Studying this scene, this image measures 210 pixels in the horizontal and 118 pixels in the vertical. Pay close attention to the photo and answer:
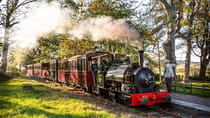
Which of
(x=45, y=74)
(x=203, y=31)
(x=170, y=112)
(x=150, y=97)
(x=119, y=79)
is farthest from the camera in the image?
(x=45, y=74)

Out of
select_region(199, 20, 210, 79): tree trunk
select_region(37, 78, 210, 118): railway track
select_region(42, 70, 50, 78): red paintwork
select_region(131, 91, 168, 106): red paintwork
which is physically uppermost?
select_region(199, 20, 210, 79): tree trunk

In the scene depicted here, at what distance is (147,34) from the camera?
17500mm

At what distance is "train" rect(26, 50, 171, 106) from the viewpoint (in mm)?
9117

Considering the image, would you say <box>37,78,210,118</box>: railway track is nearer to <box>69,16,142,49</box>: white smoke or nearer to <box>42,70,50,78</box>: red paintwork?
<box>69,16,142,49</box>: white smoke

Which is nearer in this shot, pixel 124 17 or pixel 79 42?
pixel 124 17

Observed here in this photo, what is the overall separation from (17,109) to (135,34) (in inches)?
291

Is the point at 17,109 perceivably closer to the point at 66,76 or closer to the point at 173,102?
the point at 173,102

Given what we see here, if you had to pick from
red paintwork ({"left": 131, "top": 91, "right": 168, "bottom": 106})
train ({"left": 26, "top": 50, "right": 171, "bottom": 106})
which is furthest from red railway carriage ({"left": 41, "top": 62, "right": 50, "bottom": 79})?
red paintwork ({"left": 131, "top": 91, "right": 168, "bottom": 106})

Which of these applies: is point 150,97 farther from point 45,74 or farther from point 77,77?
point 45,74

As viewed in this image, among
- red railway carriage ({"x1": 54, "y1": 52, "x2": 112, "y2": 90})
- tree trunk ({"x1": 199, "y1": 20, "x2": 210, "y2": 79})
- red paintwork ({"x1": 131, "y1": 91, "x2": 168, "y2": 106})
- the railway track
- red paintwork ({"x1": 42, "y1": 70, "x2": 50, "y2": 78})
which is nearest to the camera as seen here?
the railway track

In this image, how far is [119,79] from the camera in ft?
32.3

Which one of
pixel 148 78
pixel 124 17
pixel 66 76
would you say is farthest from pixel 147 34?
pixel 148 78

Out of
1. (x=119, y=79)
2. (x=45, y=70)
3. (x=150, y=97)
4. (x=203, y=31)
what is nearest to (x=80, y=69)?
(x=119, y=79)

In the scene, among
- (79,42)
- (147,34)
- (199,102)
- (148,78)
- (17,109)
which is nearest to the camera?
(17,109)
